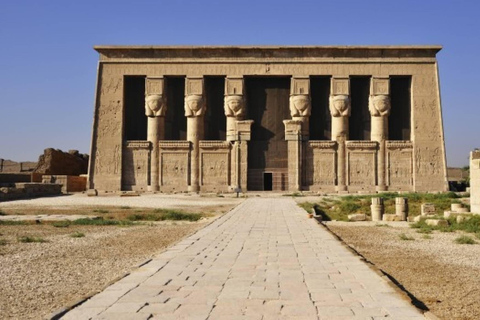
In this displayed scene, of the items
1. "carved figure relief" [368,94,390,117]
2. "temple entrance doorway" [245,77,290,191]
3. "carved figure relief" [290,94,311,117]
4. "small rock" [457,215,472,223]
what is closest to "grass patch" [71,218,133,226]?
"small rock" [457,215,472,223]

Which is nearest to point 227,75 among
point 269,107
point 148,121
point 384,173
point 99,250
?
point 269,107

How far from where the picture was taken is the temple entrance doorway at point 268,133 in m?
40.7

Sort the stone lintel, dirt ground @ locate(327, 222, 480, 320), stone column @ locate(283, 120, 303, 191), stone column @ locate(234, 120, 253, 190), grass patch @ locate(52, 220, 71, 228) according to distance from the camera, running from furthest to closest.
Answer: the stone lintel, stone column @ locate(234, 120, 253, 190), stone column @ locate(283, 120, 303, 191), grass patch @ locate(52, 220, 71, 228), dirt ground @ locate(327, 222, 480, 320)

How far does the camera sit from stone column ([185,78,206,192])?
4091cm

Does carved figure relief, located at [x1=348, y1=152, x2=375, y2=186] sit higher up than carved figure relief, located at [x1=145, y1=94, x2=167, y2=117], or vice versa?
carved figure relief, located at [x1=145, y1=94, x2=167, y2=117]

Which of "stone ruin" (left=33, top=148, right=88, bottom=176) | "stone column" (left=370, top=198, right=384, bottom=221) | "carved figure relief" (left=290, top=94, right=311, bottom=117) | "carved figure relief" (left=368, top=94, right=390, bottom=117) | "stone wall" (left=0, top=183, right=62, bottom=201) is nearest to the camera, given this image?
"stone column" (left=370, top=198, right=384, bottom=221)

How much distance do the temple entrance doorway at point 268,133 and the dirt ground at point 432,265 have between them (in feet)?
87.5

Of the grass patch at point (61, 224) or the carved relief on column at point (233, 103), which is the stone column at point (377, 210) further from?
the carved relief on column at point (233, 103)

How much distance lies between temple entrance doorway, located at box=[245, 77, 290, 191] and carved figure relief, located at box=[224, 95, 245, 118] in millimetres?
1834

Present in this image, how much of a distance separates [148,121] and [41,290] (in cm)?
3643

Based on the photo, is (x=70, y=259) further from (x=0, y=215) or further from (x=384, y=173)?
(x=384, y=173)

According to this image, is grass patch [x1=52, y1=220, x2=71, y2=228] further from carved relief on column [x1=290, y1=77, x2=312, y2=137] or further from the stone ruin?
the stone ruin

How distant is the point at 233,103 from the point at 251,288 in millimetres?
35827

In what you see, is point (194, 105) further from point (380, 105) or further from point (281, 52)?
point (380, 105)
